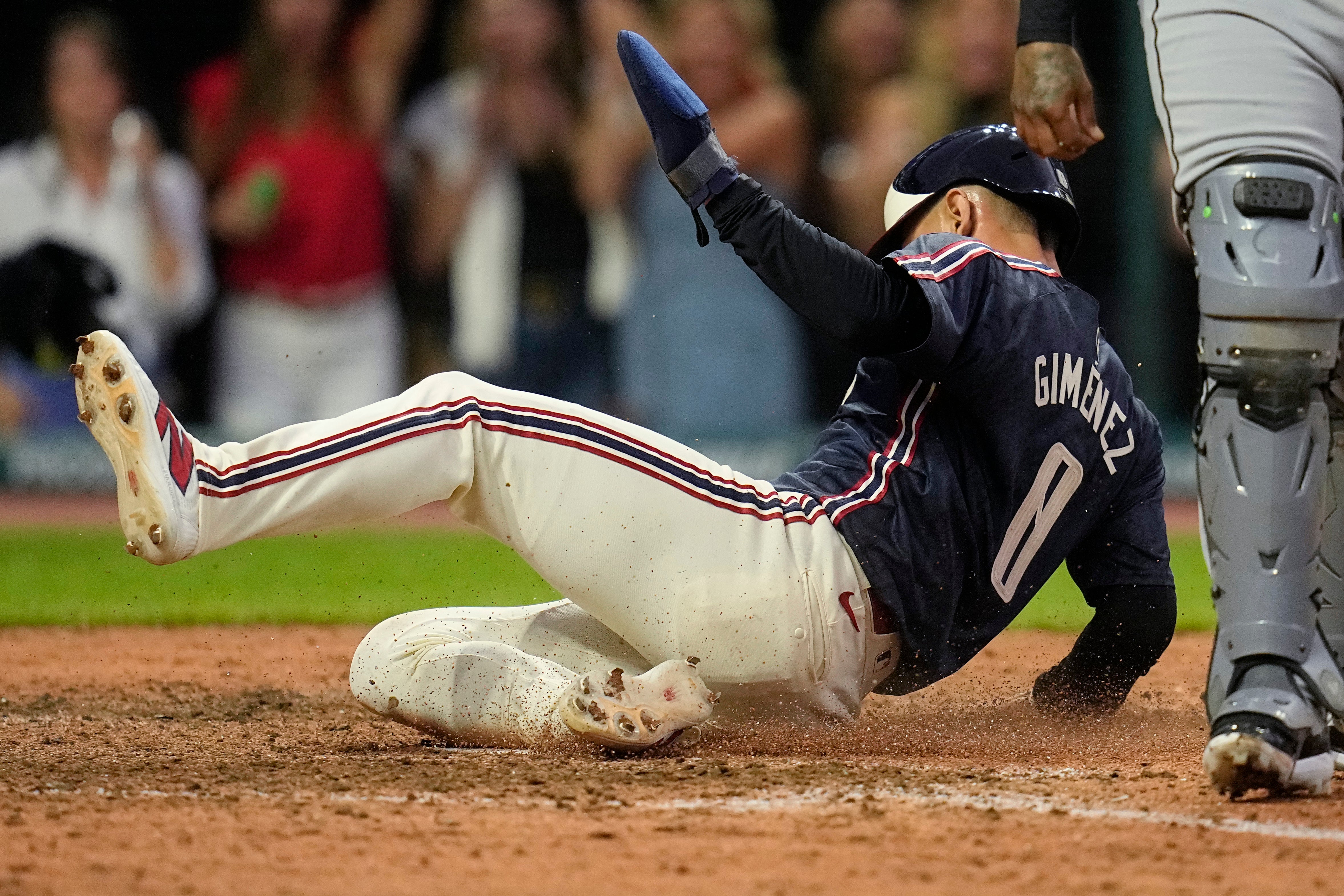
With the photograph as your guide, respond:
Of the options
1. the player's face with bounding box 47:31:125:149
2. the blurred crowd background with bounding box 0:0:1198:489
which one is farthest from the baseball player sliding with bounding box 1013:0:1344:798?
the player's face with bounding box 47:31:125:149

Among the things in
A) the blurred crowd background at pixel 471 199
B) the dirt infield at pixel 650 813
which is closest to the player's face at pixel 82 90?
the blurred crowd background at pixel 471 199

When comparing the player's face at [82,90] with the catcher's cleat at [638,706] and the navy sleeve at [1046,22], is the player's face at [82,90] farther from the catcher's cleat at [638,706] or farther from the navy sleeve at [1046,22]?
the navy sleeve at [1046,22]

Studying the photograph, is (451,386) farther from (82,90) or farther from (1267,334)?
(82,90)

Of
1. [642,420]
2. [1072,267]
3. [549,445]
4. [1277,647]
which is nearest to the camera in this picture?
[1277,647]

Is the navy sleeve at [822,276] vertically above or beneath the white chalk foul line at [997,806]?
above

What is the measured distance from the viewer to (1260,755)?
246cm

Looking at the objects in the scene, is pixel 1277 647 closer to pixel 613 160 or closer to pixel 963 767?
pixel 963 767

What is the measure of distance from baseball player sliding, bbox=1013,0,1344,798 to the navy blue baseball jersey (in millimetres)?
367

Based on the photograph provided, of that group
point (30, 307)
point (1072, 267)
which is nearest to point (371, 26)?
point (30, 307)

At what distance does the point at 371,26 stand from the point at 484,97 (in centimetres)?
93

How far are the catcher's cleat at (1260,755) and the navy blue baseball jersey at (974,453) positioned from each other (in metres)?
0.62

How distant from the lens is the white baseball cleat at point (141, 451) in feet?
8.77

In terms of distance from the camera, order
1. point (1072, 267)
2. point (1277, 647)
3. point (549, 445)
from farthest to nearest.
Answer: point (1072, 267)
point (549, 445)
point (1277, 647)

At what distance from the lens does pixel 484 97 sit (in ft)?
34.1
